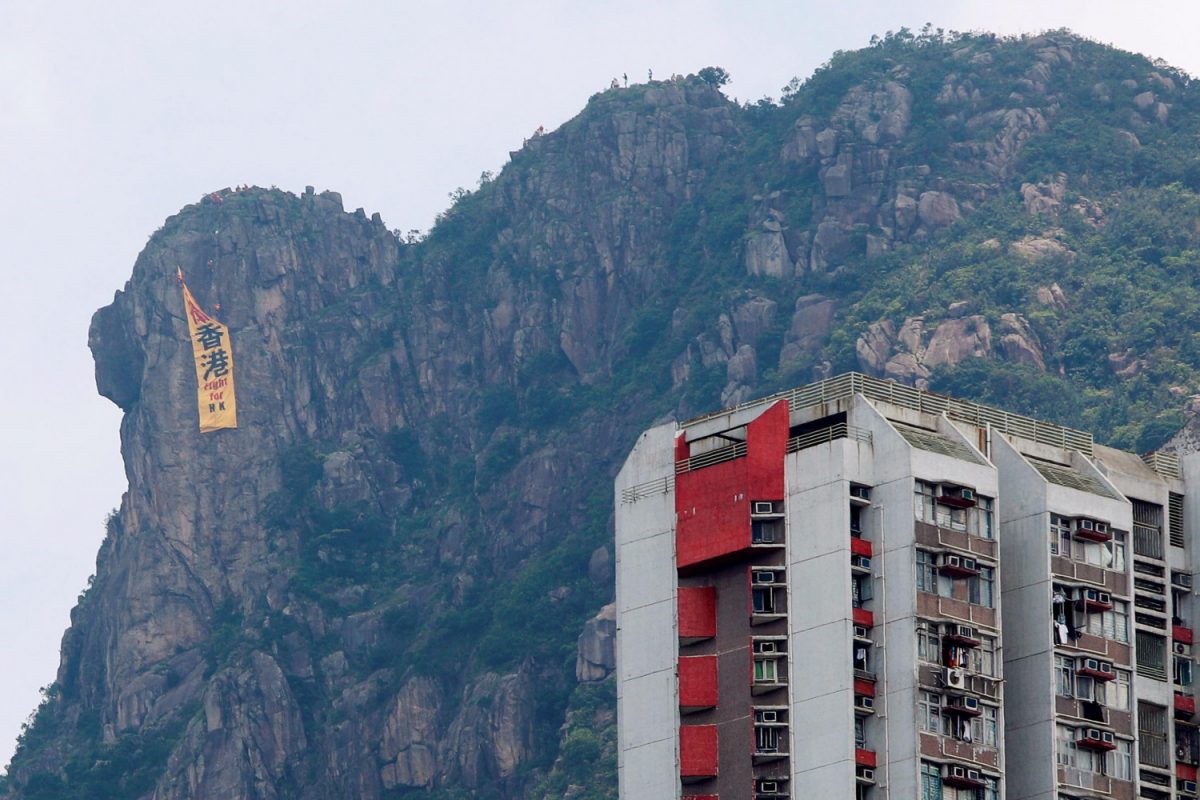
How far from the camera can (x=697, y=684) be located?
149 metres

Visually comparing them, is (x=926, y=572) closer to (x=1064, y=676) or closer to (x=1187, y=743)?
(x=1064, y=676)

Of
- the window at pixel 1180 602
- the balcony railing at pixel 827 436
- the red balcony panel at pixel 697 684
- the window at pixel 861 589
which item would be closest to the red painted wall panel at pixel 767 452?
the balcony railing at pixel 827 436

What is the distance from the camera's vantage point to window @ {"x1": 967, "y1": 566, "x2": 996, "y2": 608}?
14662 centimetres

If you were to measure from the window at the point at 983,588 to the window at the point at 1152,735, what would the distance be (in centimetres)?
862

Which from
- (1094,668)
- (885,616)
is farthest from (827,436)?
(1094,668)

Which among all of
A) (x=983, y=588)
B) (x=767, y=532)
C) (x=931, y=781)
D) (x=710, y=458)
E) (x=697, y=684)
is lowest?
(x=931, y=781)

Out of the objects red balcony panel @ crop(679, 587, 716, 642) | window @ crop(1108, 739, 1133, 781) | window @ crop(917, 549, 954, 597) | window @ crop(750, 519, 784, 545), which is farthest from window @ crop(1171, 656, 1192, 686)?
red balcony panel @ crop(679, 587, 716, 642)

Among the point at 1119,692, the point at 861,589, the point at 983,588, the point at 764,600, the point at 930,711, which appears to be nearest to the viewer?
the point at 930,711

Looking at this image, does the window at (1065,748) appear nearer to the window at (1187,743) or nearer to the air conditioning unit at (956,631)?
the air conditioning unit at (956,631)

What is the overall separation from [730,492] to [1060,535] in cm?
1284

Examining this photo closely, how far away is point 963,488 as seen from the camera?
484ft

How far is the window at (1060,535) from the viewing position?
490 feet

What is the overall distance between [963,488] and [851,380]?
767 cm

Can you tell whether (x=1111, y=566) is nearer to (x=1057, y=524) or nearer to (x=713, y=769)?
(x=1057, y=524)
